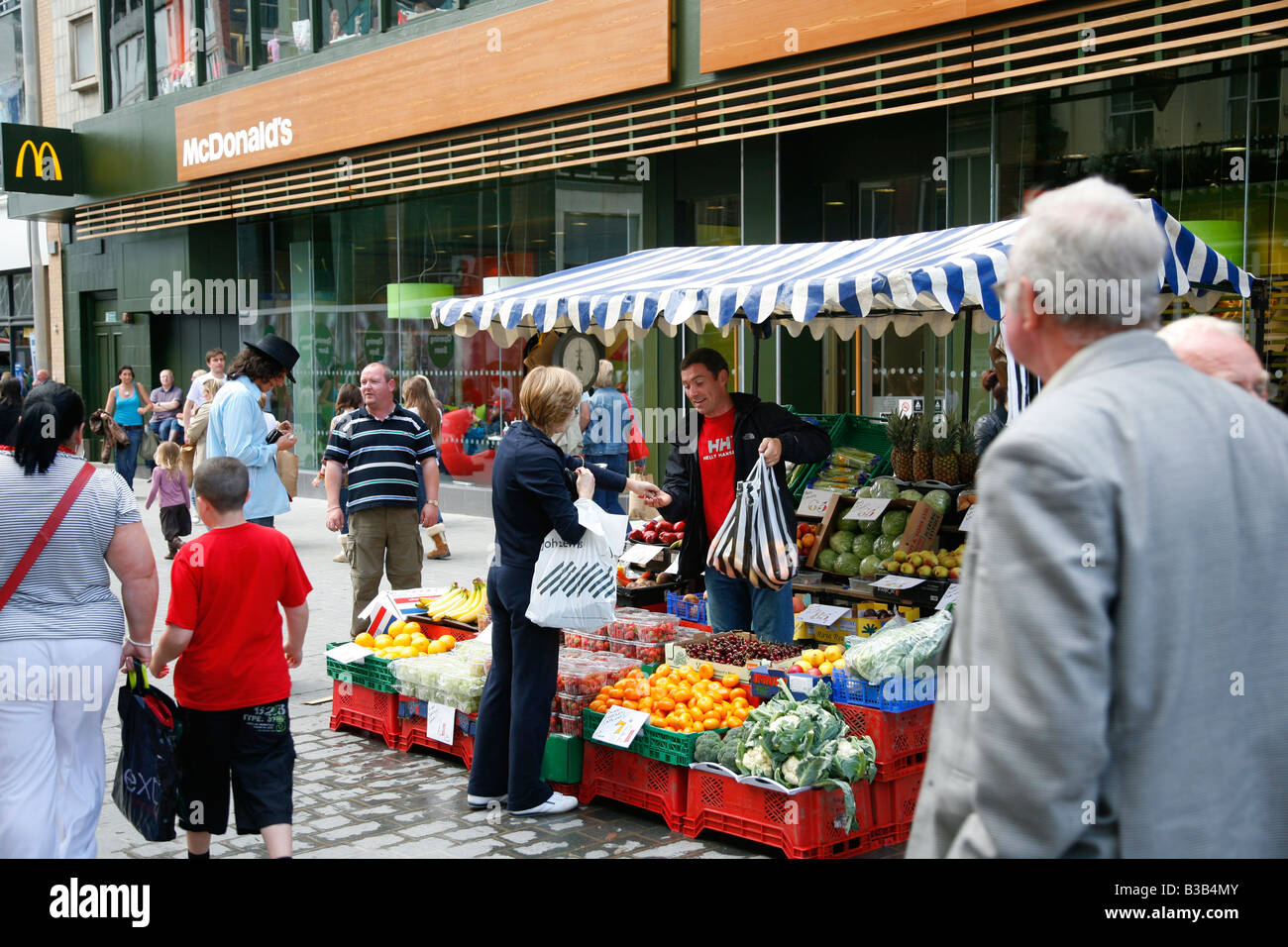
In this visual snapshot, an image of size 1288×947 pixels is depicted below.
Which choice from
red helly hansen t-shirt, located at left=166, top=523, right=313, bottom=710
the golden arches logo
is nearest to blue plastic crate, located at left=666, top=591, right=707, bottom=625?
red helly hansen t-shirt, located at left=166, top=523, right=313, bottom=710

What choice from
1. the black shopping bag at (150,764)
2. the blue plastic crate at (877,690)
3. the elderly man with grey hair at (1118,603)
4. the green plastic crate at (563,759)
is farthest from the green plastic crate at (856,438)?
the elderly man with grey hair at (1118,603)

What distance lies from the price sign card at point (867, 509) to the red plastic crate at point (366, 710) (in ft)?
11.0

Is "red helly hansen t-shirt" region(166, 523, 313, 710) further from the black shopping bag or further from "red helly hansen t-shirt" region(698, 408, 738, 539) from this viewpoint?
"red helly hansen t-shirt" region(698, 408, 738, 539)

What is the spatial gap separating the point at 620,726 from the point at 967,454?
3778 millimetres

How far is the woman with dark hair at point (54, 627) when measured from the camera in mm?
4211

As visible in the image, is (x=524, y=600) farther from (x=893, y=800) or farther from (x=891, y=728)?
(x=893, y=800)

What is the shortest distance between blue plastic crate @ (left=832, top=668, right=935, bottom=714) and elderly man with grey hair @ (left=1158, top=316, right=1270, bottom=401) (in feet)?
9.34

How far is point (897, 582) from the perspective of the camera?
24.9 feet

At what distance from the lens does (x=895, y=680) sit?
5656 millimetres

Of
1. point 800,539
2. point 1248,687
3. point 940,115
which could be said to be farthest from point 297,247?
point 1248,687

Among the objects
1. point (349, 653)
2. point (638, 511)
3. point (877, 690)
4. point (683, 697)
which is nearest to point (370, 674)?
point (349, 653)

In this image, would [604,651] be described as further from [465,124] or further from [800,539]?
[465,124]

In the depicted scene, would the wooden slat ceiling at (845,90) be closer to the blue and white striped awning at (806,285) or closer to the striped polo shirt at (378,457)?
the blue and white striped awning at (806,285)

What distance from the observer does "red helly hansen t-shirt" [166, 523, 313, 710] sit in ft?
14.9
